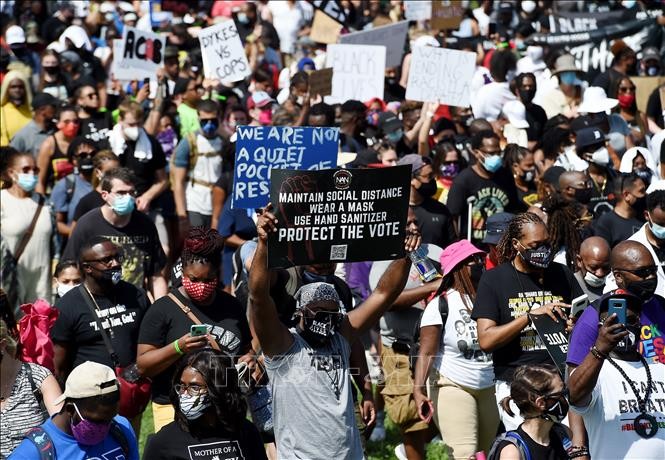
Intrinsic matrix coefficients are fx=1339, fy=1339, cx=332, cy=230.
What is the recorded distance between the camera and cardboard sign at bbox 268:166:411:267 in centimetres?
658

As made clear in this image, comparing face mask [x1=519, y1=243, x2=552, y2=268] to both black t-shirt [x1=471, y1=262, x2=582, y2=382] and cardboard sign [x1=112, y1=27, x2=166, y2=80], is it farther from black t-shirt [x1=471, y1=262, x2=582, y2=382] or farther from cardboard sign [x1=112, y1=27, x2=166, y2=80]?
cardboard sign [x1=112, y1=27, x2=166, y2=80]

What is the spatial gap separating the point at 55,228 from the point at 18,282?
0.56 meters

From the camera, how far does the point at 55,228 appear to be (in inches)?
455

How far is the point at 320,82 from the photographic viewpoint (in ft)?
49.1

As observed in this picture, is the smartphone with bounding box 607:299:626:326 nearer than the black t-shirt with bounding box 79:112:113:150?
Yes

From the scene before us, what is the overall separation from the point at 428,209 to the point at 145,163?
3.25 m

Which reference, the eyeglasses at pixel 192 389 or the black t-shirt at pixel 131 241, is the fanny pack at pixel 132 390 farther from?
the black t-shirt at pixel 131 241

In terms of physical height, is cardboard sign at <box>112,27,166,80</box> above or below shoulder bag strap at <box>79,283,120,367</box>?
above

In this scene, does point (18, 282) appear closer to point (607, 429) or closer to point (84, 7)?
point (607, 429)

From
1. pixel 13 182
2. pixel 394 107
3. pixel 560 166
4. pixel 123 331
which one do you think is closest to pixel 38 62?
pixel 394 107

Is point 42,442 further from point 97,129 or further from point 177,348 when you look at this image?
point 97,129

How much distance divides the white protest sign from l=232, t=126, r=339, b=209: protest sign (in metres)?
6.16

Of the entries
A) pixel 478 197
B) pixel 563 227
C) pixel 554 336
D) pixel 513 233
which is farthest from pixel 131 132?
pixel 554 336

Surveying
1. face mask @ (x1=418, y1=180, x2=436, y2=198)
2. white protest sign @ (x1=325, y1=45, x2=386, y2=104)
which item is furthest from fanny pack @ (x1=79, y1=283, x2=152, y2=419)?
white protest sign @ (x1=325, y1=45, x2=386, y2=104)
